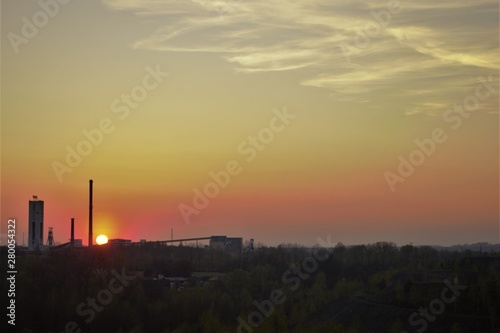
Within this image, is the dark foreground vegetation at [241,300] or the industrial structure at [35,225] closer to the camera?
the dark foreground vegetation at [241,300]

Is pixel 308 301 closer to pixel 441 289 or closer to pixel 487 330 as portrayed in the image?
pixel 441 289

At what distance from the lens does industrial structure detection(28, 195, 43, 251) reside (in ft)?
355

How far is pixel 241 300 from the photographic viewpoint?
286 ft

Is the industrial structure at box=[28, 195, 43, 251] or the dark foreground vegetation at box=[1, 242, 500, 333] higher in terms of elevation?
the industrial structure at box=[28, 195, 43, 251]

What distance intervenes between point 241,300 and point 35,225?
35.8m

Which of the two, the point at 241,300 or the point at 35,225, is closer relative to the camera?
the point at 241,300

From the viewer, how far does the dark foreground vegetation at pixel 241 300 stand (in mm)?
60562

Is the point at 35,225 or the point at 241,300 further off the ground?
the point at 35,225

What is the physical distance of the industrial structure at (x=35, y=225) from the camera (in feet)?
355

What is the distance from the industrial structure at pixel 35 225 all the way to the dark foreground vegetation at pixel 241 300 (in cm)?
728

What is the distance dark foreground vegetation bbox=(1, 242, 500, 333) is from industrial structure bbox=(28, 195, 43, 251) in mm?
7275

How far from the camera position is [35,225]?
110 meters

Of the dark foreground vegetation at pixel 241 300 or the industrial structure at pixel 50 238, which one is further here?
the industrial structure at pixel 50 238

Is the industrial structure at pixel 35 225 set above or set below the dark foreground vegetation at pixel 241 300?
above
